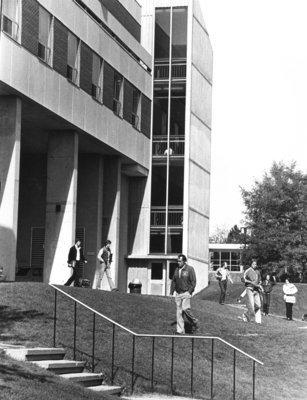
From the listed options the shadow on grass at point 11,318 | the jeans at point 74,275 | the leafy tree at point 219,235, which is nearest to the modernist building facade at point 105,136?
the jeans at point 74,275

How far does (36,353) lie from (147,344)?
5.04m

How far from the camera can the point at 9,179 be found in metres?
31.7

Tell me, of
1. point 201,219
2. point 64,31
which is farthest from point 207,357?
point 201,219

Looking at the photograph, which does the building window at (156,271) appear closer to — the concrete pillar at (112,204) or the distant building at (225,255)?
the concrete pillar at (112,204)

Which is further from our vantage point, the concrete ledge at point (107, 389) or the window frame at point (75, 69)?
the window frame at point (75, 69)

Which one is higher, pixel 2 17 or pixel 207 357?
pixel 2 17

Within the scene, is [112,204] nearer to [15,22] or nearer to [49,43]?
[49,43]

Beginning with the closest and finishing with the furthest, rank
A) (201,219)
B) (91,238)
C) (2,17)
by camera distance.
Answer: (2,17)
(91,238)
(201,219)

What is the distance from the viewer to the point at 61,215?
3719cm

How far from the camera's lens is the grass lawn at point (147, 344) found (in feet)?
61.0

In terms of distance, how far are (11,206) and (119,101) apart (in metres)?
12.9

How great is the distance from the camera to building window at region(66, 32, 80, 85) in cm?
3678

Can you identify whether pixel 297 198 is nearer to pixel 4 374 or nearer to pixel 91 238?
pixel 91 238

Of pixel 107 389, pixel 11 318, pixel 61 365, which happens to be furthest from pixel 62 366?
pixel 11 318
